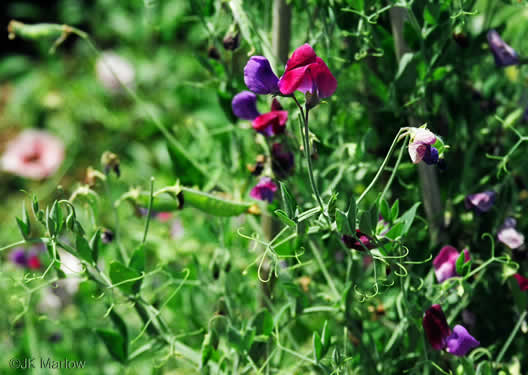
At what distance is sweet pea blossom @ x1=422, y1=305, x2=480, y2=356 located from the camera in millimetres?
585

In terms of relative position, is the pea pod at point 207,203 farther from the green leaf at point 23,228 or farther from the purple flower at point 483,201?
the purple flower at point 483,201

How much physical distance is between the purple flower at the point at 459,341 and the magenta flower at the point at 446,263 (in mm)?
72

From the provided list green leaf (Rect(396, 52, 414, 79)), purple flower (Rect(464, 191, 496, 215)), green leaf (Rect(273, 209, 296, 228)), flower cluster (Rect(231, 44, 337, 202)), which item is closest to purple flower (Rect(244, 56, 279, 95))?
flower cluster (Rect(231, 44, 337, 202))

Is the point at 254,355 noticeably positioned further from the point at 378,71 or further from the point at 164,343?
the point at 378,71

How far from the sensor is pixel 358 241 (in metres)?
0.53

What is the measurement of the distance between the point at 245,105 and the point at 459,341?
0.35 m

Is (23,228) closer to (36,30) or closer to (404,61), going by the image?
(36,30)

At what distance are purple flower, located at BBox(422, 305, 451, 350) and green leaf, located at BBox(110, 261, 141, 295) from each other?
0.32 m

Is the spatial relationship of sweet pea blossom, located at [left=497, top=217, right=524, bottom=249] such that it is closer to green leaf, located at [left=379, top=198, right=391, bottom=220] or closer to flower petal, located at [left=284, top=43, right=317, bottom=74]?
green leaf, located at [left=379, top=198, right=391, bottom=220]

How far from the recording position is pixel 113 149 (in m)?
1.79

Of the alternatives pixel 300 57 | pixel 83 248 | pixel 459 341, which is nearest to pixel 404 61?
pixel 300 57

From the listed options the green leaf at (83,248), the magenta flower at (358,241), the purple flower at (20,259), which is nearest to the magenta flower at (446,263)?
the magenta flower at (358,241)

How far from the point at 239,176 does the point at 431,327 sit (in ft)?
1.17

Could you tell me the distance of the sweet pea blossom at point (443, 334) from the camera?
58 cm
